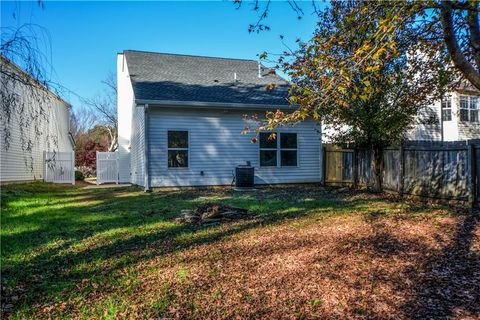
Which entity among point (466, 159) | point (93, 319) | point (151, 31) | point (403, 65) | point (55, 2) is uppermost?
point (151, 31)

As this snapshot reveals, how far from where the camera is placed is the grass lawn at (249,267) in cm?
307

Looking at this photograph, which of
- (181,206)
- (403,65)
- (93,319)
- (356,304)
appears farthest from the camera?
(403,65)

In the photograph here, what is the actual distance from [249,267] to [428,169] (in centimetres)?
722

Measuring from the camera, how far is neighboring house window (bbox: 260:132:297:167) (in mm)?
14297

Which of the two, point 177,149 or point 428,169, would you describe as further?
point 177,149

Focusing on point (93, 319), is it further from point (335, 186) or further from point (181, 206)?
point (335, 186)

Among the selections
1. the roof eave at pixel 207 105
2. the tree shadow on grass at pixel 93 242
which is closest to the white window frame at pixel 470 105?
the roof eave at pixel 207 105

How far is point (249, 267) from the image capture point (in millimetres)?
4020

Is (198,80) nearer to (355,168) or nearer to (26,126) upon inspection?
(355,168)

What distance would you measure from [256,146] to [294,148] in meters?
1.64

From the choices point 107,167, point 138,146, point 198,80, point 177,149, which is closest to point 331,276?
point 177,149

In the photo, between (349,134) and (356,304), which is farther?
(349,134)

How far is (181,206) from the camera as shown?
8.75m

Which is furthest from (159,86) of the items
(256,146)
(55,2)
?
(55,2)
